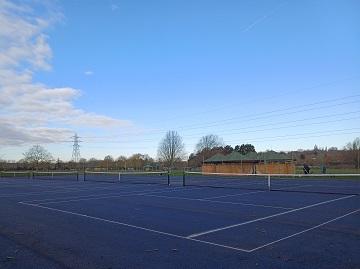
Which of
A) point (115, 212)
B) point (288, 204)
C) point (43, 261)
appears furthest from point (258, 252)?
point (288, 204)

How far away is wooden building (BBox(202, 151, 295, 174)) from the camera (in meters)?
A: 55.7

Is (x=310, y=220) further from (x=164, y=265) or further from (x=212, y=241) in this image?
(x=164, y=265)

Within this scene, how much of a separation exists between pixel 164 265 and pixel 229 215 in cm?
667

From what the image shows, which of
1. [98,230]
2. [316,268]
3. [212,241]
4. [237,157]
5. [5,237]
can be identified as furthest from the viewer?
[237,157]

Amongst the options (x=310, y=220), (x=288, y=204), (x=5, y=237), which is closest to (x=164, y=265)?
(x=5, y=237)

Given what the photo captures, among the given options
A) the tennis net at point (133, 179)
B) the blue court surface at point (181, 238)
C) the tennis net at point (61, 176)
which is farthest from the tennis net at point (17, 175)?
the blue court surface at point (181, 238)

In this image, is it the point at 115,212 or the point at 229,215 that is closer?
the point at 229,215

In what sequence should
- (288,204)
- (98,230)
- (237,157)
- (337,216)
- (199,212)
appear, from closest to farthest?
(98,230), (337,216), (199,212), (288,204), (237,157)

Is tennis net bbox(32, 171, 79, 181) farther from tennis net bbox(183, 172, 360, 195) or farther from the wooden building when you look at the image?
the wooden building

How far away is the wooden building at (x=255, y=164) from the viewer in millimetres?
55656

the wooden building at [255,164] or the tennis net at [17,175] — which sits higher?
the wooden building at [255,164]

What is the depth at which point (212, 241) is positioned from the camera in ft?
28.6

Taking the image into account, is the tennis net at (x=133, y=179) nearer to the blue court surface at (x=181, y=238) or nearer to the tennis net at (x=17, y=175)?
the tennis net at (x=17, y=175)

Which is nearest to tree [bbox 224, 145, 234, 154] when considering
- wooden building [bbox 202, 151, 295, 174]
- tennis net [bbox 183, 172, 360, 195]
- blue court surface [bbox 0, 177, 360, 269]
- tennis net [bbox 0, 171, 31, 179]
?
wooden building [bbox 202, 151, 295, 174]
